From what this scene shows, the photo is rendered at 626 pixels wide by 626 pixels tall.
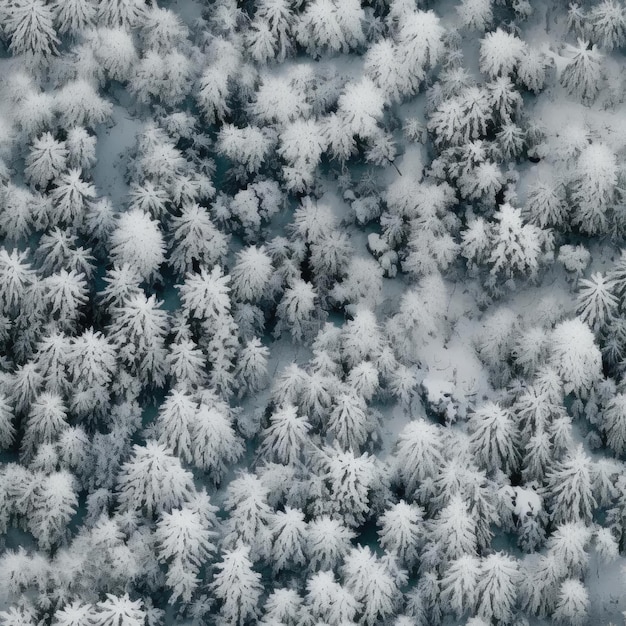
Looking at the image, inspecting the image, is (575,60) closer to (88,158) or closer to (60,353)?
(88,158)

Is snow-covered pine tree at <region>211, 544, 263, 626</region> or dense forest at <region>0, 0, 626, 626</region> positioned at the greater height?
dense forest at <region>0, 0, 626, 626</region>

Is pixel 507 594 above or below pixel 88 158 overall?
below

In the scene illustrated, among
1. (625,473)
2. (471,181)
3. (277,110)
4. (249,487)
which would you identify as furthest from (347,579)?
(277,110)

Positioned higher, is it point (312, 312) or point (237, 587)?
point (312, 312)

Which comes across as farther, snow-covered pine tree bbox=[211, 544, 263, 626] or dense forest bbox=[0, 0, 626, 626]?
dense forest bbox=[0, 0, 626, 626]

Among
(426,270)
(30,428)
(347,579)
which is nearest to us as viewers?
(347,579)

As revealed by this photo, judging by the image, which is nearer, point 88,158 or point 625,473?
point 625,473

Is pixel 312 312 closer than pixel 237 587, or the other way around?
pixel 237 587

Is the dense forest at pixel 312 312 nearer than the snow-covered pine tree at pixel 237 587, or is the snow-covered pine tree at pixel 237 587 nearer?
the snow-covered pine tree at pixel 237 587
